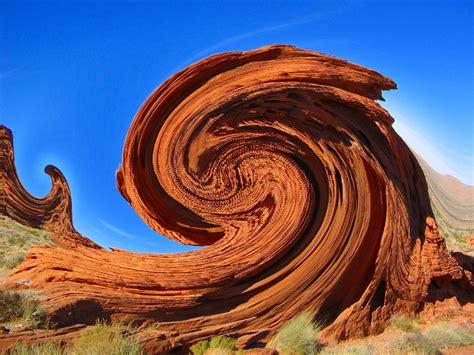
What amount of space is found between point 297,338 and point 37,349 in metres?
4.60

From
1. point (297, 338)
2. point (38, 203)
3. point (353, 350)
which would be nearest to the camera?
point (353, 350)

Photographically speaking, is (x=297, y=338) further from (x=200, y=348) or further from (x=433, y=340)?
(x=433, y=340)

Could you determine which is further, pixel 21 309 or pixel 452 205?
pixel 452 205

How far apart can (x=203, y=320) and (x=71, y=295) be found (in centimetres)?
235

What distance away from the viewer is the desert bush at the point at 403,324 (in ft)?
37.1

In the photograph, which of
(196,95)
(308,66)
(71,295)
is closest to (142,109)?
(196,95)

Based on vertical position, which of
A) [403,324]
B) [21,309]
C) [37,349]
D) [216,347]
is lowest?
[403,324]

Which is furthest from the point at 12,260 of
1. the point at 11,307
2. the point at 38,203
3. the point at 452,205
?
the point at 452,205

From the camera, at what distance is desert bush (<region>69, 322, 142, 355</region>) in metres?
7.03

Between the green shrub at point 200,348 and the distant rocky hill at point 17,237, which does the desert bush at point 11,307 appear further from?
the distant rocky hill at point 17,237

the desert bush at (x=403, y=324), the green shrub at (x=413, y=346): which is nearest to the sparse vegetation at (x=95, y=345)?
the green shrub at (x=413, y=346)

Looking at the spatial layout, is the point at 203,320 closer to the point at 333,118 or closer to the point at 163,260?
the point at 163,260

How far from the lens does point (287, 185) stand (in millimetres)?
11258

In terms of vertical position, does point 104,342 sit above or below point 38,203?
below
